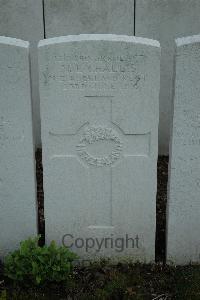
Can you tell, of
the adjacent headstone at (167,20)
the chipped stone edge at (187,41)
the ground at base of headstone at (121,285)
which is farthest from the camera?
the adjacent headstone at (167,20)

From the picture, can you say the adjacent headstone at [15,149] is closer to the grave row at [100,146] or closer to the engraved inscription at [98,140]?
the grave row at [100,146]

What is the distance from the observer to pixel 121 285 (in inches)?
156

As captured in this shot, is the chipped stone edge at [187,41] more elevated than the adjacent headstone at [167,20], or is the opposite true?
the adjacent headstone at [167,20]

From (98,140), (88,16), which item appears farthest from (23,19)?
(98,140)

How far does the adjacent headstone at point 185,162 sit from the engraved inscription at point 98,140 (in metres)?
0.46

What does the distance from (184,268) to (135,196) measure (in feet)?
2.58

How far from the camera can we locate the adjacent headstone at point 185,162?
3.70 metres

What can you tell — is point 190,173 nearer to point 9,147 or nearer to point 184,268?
point 184,268

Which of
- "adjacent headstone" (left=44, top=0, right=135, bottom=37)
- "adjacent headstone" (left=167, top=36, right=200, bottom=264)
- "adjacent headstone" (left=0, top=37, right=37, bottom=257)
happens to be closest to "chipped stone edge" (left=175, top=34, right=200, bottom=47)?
"adjacent headstone" (left=167, top=36, right=200, bottom=264)

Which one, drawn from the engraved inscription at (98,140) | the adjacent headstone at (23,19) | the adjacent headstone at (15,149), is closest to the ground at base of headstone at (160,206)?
the adjacent headstone at (15,149)

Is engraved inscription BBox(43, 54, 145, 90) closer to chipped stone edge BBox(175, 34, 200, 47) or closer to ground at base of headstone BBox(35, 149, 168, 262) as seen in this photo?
chipped stone edge BBox(175, 34, 200, 47)

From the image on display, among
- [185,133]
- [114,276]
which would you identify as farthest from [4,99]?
[114,276]

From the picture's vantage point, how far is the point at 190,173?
4031mm

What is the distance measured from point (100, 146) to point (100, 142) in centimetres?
4
